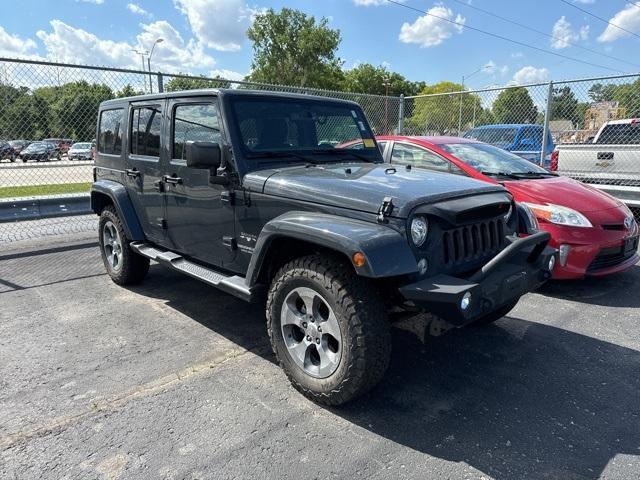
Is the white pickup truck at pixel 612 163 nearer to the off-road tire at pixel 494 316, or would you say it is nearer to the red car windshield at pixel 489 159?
the red car windshield at pixel 489 159

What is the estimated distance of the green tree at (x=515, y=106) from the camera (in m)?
9.38

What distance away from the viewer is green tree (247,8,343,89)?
4531cm

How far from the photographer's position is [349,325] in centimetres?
264

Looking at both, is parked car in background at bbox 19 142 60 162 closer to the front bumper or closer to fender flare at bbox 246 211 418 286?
fender flare at bbox 246 211 418 286

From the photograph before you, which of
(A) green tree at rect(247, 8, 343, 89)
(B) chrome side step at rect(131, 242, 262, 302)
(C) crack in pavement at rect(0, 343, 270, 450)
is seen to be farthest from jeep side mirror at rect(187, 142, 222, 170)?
(A) green tree at rect(247, 8, 343, 89)

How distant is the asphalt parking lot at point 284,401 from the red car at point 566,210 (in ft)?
1.59

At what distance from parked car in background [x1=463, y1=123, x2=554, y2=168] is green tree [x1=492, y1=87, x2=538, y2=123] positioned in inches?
7.6

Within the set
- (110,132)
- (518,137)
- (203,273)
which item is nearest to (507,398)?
(203,273)

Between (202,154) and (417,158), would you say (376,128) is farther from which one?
(202,154)

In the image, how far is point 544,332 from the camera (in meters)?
4.05

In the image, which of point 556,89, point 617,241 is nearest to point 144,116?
point 617,241

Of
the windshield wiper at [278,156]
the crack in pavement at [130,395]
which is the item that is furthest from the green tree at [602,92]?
the crack in pavement at [130,395]

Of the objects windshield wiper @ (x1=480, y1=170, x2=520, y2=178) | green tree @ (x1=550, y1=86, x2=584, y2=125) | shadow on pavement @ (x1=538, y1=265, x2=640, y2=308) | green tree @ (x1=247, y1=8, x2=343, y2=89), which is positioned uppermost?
green tree @ (x1=247, y1=8, x2=343, y2=89)

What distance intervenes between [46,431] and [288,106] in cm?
283
